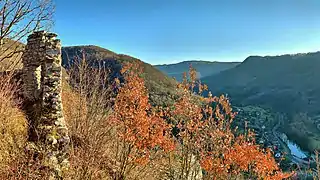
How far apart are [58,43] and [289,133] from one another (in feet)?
250

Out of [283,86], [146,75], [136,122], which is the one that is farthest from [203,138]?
[283,86]

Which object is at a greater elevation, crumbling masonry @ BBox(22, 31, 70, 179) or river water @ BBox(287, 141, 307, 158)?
crumbling masonry @ BBox(22, 31, 70, 179)

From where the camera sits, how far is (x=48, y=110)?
10133 millimetres

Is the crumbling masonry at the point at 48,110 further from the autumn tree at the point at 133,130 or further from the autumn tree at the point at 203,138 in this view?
the autumn tree at the point at 203,138

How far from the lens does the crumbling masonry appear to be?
9375mm

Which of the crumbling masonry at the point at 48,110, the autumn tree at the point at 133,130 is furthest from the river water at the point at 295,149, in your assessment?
the crumbling masonry at the point at 48,110

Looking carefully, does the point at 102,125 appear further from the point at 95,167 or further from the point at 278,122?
the point at 278,122

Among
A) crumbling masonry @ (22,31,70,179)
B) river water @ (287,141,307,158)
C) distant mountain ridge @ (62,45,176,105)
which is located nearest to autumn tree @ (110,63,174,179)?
crumbling masonry @ (22,31,70,179)

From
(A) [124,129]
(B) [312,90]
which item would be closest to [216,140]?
(A) [124,129]

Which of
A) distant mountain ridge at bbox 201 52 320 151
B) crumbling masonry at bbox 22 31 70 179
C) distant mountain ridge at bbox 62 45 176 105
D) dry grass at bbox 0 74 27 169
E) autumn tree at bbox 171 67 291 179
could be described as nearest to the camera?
dry grass at bbox 0 74 27 169

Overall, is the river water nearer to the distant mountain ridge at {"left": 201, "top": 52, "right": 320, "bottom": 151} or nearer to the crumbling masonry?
the distant mountain ridge at {"left": 201, "top": 52, "right": 320, "bottom": 151}

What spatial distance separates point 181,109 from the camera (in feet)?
42.1

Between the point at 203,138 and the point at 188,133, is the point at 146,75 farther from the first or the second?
the point at 188,133

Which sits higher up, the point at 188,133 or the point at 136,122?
the point at 136,122
